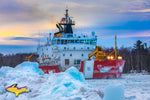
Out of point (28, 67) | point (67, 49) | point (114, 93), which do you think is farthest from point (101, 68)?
point (114, 93)

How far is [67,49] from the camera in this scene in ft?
84.9

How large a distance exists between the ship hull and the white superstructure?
249 centimetres

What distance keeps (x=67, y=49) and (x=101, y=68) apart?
508 centimetres

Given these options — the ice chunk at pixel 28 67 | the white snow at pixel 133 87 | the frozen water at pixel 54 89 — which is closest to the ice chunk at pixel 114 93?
the white snow at pixel 133 87

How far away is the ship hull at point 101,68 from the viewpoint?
23078 millimetres

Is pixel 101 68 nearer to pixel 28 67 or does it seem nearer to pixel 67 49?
pixel 67 49

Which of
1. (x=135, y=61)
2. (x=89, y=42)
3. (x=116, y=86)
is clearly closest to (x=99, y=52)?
(x=89, y=42)

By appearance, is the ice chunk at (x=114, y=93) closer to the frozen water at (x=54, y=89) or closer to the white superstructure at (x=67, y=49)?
the frozen water at (x=54, y=89)

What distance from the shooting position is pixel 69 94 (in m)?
9.23

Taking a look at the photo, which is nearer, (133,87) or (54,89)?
(54,89)

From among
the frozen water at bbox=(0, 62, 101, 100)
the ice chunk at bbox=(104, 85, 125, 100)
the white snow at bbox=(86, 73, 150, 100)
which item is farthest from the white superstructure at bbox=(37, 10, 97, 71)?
the ice chunk at bbox=(104, 85, 125, 100)

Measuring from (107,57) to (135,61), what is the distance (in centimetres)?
2752

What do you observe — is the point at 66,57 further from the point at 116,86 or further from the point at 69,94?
the point at 116,86

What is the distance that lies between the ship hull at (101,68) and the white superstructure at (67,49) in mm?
2489
